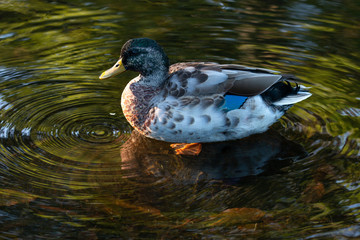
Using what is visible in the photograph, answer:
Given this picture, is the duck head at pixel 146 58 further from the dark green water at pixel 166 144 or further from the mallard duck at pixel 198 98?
the dark green water at pixel 166 144

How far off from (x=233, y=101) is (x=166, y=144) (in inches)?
36.6

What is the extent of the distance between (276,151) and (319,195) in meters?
0.97

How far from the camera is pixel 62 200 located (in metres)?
4.55

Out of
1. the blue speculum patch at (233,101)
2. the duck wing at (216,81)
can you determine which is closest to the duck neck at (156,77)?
the duck wing at (216,81)

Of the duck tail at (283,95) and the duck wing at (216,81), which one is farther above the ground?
the duck wing at (216,81)

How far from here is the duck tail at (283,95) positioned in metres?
5.51

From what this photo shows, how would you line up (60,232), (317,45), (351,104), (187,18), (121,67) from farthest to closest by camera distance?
(187,18) → (317,45) → (351,104) → (121,67) → (60,232)

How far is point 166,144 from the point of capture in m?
5.70

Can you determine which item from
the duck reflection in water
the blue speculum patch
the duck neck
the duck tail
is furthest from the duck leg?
the duck tail

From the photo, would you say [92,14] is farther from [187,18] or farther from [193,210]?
[193,210]

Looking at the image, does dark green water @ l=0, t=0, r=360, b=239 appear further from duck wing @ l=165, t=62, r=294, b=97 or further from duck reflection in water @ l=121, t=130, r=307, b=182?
duck wing @ l=165, t=62, r=294, b=97

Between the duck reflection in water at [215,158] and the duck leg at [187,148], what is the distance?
5cm

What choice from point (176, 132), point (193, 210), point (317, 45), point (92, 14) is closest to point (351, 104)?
point (317, 45)

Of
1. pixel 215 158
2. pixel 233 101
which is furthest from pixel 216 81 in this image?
pixel 215 158
